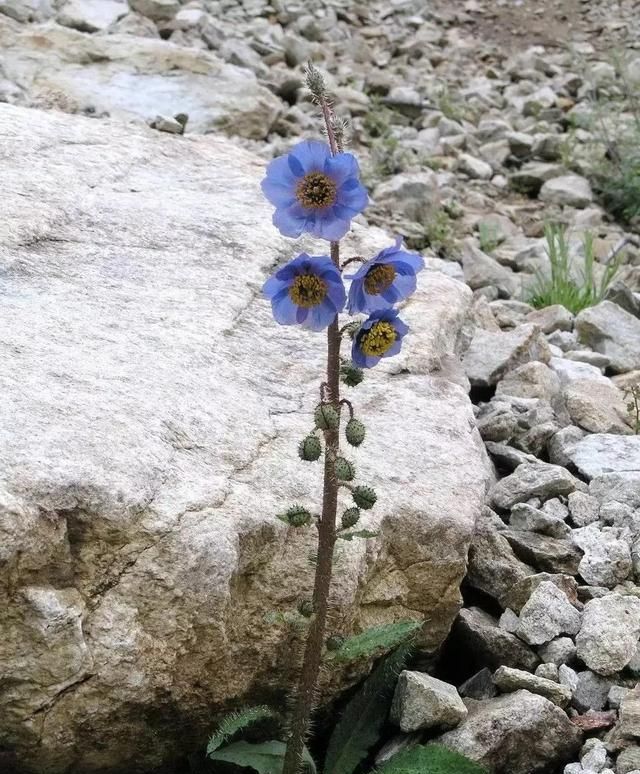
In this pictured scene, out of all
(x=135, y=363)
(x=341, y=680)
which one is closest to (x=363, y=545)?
(x=341, y=680)

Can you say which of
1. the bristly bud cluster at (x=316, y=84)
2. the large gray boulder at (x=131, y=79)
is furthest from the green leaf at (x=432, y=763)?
the large gray boulder at (x=131, y=79)

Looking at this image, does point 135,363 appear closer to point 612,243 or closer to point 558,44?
point 612,243

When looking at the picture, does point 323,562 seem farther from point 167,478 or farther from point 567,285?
point 567,285

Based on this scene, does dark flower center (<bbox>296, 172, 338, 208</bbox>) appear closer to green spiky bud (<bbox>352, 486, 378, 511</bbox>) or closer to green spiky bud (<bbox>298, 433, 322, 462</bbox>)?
green spiky bud (<bbox>298, 433, 322, 462</bbox>)

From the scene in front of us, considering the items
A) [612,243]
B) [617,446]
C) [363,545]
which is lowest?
[612,243]

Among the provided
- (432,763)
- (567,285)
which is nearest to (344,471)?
(432,763)

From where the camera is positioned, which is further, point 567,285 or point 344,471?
point 567,285
